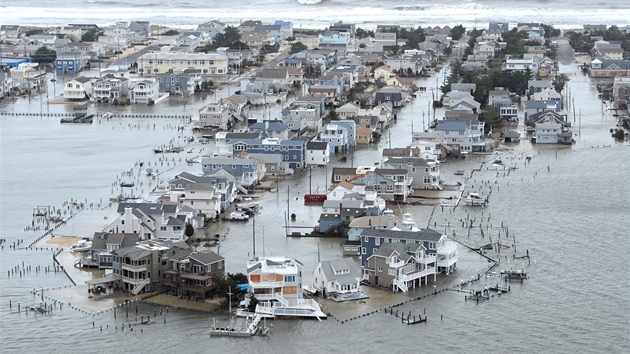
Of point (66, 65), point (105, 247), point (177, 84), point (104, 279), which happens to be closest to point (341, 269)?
point (104, 279)

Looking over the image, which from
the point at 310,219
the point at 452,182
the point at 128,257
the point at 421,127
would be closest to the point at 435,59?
the point at 421,127

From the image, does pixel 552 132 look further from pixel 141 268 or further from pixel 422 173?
pixel 141 268

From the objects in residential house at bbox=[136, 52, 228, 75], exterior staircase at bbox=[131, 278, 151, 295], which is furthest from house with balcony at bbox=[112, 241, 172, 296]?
residential house at bbox=[136, 52, 228, 75]

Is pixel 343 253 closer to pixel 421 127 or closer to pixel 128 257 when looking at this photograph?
pixel 128 257

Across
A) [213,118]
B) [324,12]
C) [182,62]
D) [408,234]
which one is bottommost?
[408,234]

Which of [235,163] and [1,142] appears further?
[1,142]
